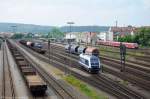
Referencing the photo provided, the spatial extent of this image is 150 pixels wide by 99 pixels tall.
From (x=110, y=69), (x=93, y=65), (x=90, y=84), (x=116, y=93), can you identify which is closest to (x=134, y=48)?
(x=110, y=69)

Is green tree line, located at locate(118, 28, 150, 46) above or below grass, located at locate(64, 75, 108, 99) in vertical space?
above

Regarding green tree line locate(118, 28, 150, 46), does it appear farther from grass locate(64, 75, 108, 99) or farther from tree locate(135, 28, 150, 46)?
grass locate(64, 75, 108, 99)

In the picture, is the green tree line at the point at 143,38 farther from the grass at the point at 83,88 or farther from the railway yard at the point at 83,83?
the grass at the point at 83,88

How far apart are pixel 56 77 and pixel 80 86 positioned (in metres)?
10.7

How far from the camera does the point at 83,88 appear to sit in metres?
44.5

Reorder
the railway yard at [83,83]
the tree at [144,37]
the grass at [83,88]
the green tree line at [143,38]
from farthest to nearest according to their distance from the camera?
the green tree line at [143,38], the tree at [144,37], the railway yard at [83,83], the grass at [83,88]

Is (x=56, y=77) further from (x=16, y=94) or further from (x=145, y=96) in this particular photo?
(x=145, y=96)

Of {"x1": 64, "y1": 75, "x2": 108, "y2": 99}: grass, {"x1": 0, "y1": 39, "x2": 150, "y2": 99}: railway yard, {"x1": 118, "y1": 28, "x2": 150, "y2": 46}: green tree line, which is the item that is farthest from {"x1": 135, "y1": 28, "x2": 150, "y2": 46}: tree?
{"x1": 64, "y1": 75, "x2": 108, "y2": 99}: grass

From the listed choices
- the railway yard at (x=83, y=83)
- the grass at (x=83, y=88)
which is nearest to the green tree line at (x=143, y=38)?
the railway yard at (x=83, y=83)

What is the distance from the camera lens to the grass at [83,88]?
39263 mm

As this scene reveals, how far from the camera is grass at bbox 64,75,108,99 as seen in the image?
39263 mm

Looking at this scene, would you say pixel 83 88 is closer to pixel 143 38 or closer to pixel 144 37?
pixel 144 37

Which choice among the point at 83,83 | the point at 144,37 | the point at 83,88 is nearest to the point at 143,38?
the point at 144,37

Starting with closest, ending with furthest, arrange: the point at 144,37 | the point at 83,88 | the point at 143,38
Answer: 1. the point at 83,88
2. the point at 144,37
3. the point at 143,38
